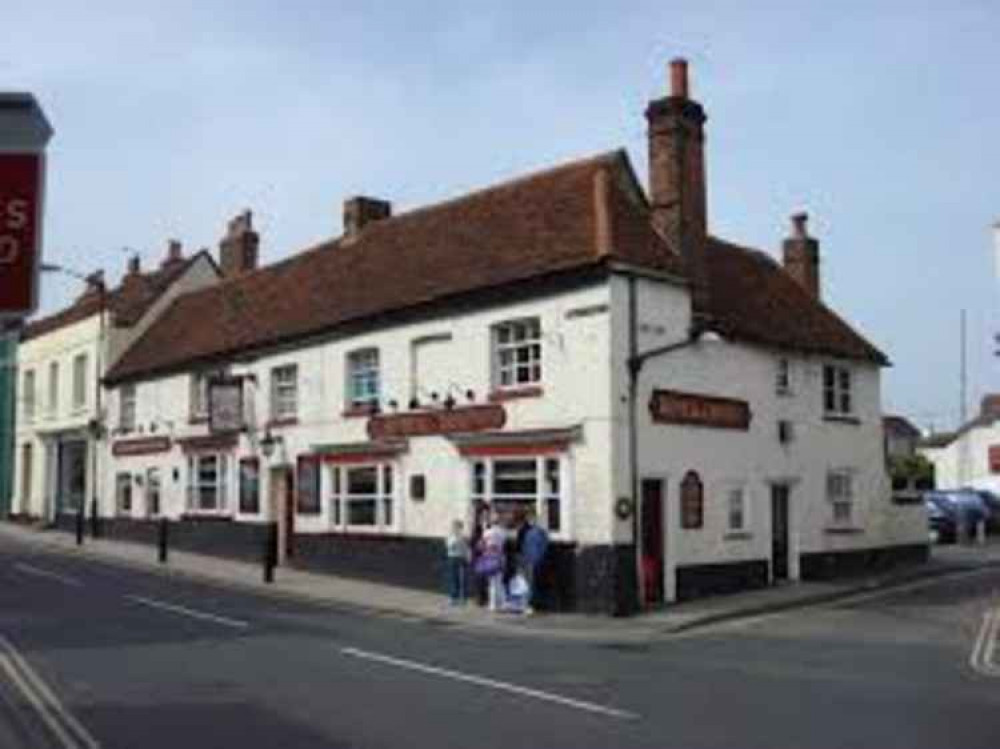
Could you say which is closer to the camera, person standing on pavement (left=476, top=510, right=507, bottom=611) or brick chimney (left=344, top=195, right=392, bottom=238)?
person standing on pavement (left=476, top=510, right=507, bottom=611)

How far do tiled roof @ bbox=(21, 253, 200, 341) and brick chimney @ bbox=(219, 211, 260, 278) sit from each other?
2192 mm

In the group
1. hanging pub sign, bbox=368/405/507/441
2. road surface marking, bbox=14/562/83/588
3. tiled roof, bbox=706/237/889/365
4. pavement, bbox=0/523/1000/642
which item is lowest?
pavement, bbox=0/523/1000/642

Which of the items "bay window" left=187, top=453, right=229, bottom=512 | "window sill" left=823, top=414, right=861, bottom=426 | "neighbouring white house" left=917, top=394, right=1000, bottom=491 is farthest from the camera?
"neighbouring white house" left=917, top=394, right=1000, bottom=491

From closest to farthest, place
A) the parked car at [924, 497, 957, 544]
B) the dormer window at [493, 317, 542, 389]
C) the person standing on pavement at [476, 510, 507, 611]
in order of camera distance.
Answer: the person standing on pavement at [476, 510, 507, 611], the dormer window at [493, 317, 542, 389], the parked car at [924, 497, 957, 544]

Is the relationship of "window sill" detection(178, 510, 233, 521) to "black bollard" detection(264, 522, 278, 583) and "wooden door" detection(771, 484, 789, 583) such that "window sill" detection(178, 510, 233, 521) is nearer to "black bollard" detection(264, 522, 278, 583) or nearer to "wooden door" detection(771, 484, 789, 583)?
"black bollard" detection(264, 522, 278, 583)

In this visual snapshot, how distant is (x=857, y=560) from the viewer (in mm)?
34312

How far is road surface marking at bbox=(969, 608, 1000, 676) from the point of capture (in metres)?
18.6

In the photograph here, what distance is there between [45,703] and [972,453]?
67.7 meters

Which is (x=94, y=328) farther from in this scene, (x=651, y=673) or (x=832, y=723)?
(x=832, y=723)

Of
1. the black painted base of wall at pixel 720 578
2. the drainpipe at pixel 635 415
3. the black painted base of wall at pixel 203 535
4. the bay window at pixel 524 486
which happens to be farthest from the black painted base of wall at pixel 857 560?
the black painted base of wall at pixel 203 535

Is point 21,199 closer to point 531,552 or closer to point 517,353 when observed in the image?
point 531,552

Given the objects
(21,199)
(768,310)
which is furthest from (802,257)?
(21,199)

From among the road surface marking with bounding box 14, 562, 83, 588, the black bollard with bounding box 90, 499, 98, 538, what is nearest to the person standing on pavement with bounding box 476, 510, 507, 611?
the road surface marking with bounding box 14, 562, 83, 588

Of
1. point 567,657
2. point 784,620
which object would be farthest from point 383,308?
point 567,657
